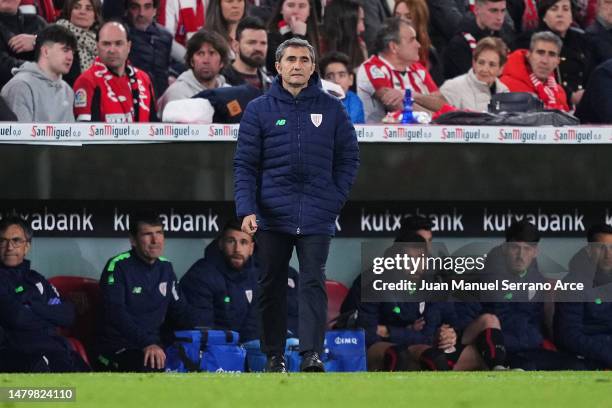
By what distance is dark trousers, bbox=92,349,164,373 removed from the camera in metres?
9.95

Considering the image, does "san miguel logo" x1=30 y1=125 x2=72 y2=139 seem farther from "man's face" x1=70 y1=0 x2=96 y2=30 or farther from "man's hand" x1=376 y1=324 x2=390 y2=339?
"man's hand" x1=376 y1=324 x2=390 y2=339

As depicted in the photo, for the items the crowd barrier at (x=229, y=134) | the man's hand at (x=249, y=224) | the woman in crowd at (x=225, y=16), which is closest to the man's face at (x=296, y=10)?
the woman in crowd at (x=225, y=16)

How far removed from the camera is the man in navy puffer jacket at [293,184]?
7.84 meters

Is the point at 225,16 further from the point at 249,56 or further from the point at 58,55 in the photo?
the point at 58,55

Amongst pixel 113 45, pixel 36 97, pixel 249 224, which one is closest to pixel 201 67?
pixel 113 45

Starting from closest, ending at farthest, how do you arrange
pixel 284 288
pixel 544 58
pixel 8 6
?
pixel 284 288
pixel 8 6
pixel 544 58

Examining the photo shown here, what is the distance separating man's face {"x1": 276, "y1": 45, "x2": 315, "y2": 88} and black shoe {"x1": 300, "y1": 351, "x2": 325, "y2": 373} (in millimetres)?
1529

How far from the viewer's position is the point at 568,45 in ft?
45.2

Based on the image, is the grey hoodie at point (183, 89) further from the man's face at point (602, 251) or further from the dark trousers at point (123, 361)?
the man's face at point (602, 251)

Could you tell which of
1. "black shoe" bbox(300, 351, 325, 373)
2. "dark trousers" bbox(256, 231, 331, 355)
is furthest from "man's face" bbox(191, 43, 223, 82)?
"black shoe" bbox(300, 351, 325, 373)

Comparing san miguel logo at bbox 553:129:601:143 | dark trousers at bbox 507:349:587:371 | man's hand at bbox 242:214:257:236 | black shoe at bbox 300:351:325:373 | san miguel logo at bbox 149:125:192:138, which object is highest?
san miguel logo at bbox 149:125:192:138

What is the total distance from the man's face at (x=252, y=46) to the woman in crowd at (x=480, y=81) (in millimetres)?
1774

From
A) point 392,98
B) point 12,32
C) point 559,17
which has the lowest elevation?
point 392,98

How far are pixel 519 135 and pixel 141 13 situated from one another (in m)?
3.73
